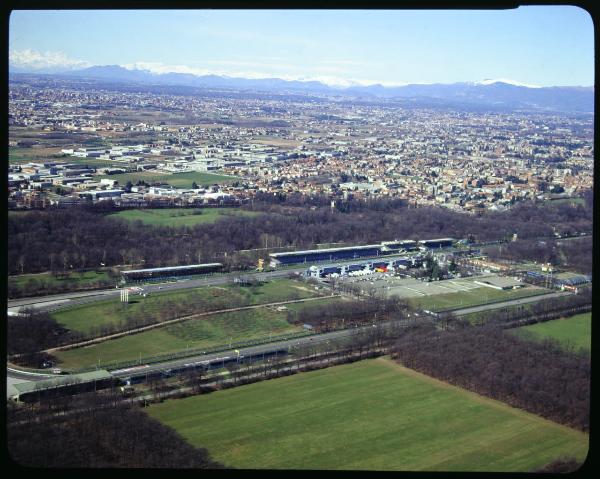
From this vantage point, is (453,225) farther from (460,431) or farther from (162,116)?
(162,116)

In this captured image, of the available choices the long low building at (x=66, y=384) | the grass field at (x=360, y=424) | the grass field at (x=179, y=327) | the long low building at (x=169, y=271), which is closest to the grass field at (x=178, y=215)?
the long low building at (x=169, y=271)

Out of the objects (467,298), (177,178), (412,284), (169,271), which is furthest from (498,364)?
(177,178)

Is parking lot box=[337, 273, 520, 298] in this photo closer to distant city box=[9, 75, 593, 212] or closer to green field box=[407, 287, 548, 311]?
green field box=[407, 287, 548, 311]

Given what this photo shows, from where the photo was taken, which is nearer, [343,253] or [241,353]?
[241,353]

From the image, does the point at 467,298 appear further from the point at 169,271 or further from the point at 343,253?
the point at 169,271

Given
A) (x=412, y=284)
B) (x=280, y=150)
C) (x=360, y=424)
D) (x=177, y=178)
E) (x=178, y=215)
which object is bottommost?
(x=412, y=284)

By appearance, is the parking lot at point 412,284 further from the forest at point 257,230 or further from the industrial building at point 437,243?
the industrial building at point 437,243
